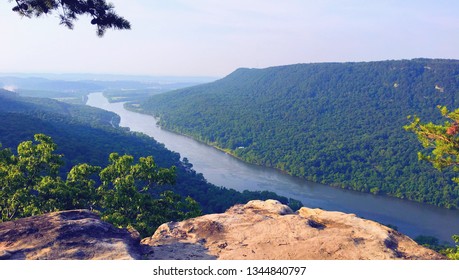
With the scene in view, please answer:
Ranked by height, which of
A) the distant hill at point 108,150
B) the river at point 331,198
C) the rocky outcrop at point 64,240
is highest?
the rocky outcrop at point 64,240

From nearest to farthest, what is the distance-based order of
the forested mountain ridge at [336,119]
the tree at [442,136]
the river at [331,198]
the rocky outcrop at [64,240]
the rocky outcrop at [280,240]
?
the rocky outcrop at [64,240] < the rocky outcrop at [280,240] < the tree at [442,136] < the river at [331,198] < the forested mountain ridge at [336,119]

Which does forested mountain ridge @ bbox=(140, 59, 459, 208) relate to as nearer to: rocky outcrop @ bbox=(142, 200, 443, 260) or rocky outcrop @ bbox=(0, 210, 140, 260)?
rocky outcrop @ bbox=(142, 200, 443, 260)

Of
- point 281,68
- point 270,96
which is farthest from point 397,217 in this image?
point 281,68

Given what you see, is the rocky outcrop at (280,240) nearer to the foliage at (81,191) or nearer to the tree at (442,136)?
the foliage at (81,191)

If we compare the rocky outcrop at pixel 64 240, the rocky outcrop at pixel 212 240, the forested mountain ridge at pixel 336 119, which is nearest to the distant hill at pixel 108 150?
the forested mountain ridge at pixel 336 119

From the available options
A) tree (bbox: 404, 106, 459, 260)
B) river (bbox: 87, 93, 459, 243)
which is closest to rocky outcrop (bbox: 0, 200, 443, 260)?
tree (bbox: 404, 106, 459, 260)

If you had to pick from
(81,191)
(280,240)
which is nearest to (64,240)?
(280,240)

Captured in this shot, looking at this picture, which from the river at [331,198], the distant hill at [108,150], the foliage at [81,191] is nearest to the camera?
the foliage at [81,191]
